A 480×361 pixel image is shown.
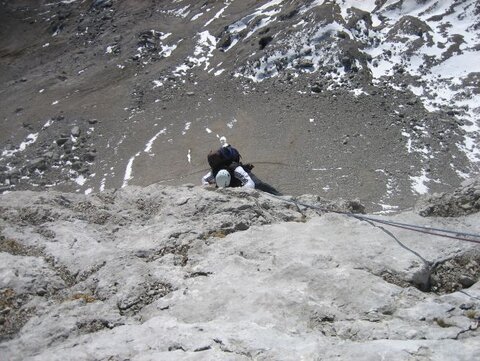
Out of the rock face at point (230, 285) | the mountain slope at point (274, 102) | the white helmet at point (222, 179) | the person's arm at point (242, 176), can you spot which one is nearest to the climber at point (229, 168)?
the person's arm at point (242, 176)

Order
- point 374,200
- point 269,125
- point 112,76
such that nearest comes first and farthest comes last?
point 374,200
point 269,125
point 112,76

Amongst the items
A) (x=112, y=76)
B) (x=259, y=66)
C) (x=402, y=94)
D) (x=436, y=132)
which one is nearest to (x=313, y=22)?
(x=259, y=66)

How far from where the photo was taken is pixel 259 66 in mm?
25047

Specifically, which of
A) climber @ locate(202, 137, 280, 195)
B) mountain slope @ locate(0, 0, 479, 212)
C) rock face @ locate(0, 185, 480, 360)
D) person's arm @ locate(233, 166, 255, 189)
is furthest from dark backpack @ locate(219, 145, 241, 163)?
mountain slope @ locate(0, 0, 479, 212)

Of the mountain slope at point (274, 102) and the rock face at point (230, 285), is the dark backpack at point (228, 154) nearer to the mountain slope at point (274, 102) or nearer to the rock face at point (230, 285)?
the rock face at point (230, 285)

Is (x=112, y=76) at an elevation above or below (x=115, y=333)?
above

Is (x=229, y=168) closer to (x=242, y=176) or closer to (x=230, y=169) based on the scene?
(x=230, y=169)

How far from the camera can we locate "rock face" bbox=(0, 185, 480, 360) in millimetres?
4191

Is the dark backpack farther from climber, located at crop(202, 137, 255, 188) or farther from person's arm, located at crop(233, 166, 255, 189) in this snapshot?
person's arm, located at crop(233, 166, 255, 189)

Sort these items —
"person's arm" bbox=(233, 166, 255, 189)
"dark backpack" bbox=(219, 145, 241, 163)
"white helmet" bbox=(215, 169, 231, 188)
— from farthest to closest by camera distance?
"dark backpack" bbox=(219, 145, 241, 163)
"person's arm" bbox=(233, 166, 255, 189)
"white helmet" bbox=(215, 169, 231, 188)

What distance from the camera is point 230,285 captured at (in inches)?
206

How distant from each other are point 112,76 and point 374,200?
19.2 metres

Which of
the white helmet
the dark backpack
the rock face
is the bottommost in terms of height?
the rock face

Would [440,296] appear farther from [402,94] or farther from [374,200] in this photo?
[402,94]
